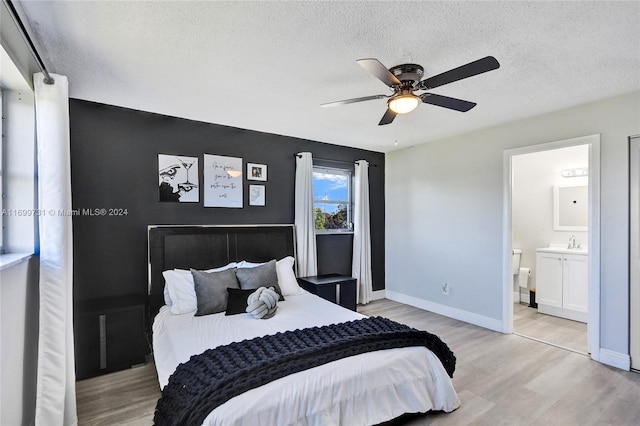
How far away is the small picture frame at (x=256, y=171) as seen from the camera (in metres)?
4.23

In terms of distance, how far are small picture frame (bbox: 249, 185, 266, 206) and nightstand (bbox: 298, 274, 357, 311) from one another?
3.86 feet

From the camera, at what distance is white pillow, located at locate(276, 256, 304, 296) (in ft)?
12.2

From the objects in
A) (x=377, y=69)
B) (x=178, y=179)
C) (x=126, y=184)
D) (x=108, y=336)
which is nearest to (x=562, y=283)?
(x=377, y=69)

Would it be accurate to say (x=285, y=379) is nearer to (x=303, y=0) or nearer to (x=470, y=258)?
(x=303, y=0)

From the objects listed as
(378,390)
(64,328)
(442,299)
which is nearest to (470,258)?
(442,299)

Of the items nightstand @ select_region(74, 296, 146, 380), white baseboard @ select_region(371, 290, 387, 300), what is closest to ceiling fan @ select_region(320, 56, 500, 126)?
nightstand @ select_region(74, 296, 146, 380)

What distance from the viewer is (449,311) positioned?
464cm

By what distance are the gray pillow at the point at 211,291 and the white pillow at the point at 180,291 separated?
0.09 metres

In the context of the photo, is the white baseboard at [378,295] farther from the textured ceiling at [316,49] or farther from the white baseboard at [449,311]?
the textured ceiling at [316,49]

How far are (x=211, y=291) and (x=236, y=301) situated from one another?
0.26m

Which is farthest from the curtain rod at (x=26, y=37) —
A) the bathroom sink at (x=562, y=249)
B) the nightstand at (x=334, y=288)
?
the bathroom sink at (x=562, y=249)

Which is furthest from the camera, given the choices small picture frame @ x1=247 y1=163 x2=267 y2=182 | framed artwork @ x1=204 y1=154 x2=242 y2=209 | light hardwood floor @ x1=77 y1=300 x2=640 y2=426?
small picture frame @ x1=247 y1=163 x2=267 y2=182

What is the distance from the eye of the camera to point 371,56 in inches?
91.1

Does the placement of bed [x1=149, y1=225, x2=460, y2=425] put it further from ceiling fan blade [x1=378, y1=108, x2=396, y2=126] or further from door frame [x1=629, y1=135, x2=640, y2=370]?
door frame [x1=629, y1=135, x2=640, y2=370]
